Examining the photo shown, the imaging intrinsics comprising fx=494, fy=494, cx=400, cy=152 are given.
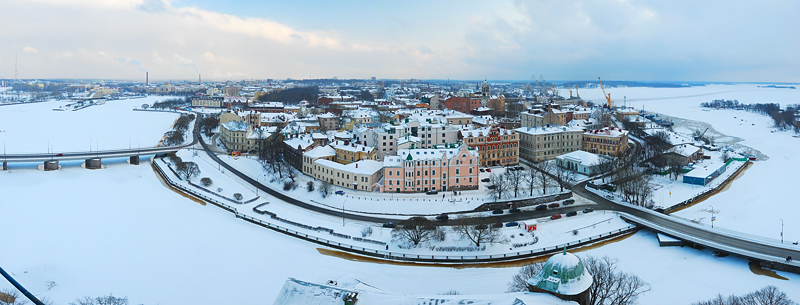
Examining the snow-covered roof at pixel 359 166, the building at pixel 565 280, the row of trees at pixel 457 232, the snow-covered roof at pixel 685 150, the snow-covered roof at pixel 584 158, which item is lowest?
the row of trees at pixel 457 232

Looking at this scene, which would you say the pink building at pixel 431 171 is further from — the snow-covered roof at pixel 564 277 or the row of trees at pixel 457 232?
the snow-covered roof at pixel 564 277

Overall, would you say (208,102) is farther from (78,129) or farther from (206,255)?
(206,255)

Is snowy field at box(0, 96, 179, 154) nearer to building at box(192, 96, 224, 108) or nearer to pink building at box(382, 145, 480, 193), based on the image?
building at box(192, 96, 224, 108)

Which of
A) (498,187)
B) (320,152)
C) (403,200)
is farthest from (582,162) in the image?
(320,152)

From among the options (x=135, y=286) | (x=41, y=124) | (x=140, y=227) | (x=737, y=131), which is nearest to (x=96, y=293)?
(x=135, y=286)

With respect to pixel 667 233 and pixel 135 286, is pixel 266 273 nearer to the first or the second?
pixel 135 286

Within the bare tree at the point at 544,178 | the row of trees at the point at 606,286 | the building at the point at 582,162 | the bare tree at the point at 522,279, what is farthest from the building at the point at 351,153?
the bare tree at the point at 522,279
